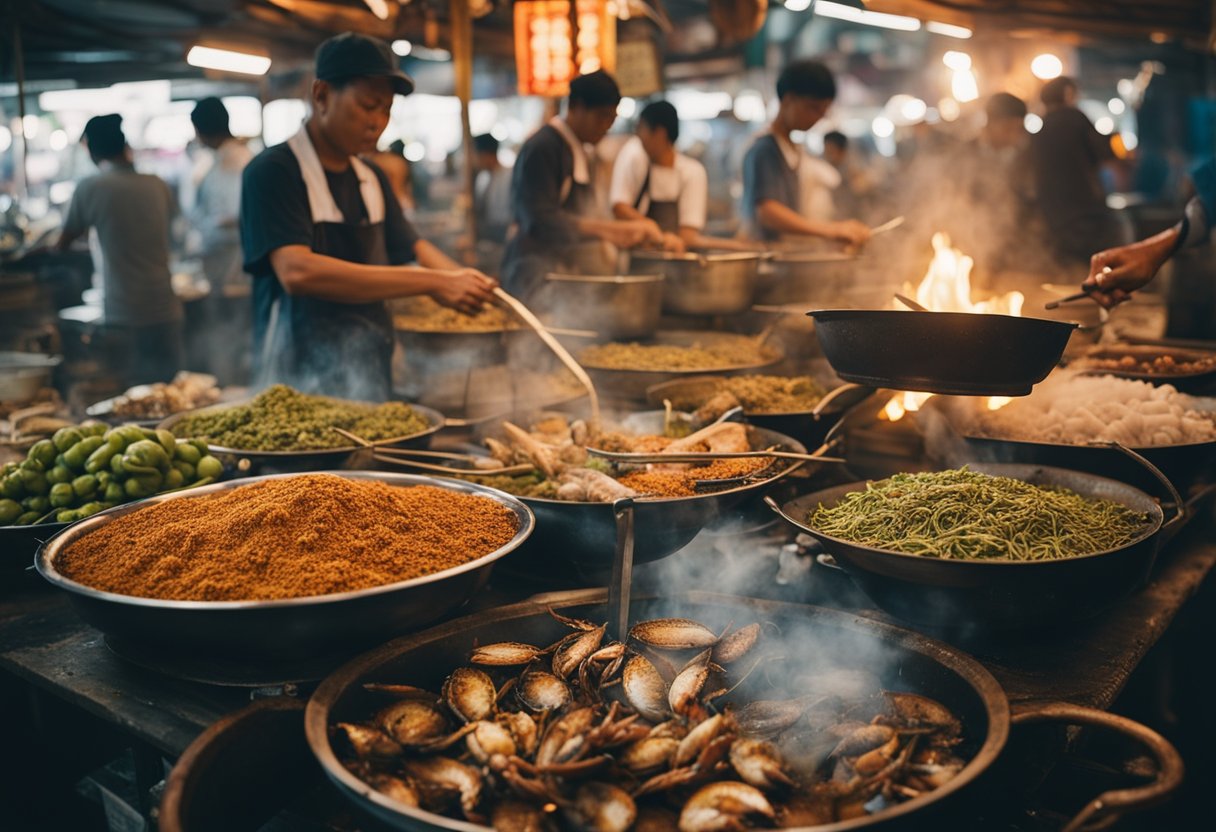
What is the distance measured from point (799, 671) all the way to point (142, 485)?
178cm

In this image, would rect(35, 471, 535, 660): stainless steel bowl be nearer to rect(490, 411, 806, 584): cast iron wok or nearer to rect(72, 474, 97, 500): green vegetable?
rect(490, 411, 806, 584): cast iron wok

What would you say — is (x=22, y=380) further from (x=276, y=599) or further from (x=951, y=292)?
(x=951, y=292)

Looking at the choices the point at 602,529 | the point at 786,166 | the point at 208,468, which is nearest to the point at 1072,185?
the point at 786,166

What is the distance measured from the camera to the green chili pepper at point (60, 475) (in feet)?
8.02

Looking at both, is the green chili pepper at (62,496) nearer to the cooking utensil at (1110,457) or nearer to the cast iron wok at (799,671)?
the cast iron wok at (799,671)

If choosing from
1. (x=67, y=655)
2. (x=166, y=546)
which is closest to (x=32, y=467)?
(x=67, y=655)

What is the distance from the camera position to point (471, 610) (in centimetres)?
224

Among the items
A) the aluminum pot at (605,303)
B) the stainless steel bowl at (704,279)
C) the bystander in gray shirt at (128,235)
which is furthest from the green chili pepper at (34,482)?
the bystander in gray shirt at (128,235)

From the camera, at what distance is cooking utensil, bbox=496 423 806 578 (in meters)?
2.20

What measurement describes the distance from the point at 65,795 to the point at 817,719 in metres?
2.72

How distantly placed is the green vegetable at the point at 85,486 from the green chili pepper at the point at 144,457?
0.34ft

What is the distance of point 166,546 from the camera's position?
187 centimetres

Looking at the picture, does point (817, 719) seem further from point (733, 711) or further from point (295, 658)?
point (295, 658)

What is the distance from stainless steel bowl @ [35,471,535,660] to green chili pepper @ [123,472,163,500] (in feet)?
1.79
